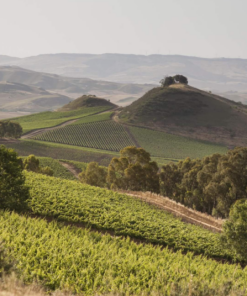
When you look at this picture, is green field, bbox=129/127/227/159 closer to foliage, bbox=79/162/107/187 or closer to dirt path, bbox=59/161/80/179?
dirt path, bbox=59/161/80/179

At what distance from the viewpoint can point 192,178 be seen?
60.6 m

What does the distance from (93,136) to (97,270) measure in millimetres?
127640

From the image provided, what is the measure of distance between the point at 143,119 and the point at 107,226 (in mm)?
143071

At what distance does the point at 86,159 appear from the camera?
4333 inches

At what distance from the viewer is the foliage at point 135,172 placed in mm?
64375

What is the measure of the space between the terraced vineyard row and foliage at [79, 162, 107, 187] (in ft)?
194

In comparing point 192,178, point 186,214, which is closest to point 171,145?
point 192,178

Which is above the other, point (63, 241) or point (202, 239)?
point (63, 241)

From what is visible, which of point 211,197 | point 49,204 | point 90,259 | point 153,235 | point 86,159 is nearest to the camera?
point 90,259

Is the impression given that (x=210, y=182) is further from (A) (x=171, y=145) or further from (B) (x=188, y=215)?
(A) (x=171, y=145)

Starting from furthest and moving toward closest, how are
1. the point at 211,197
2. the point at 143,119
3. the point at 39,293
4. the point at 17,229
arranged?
the point at 143,119
the point at 211,197
the point at 17,229
the point at 39,293

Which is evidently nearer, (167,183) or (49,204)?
(49,204)

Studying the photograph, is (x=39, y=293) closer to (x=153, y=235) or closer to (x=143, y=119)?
(x=153, y=235)

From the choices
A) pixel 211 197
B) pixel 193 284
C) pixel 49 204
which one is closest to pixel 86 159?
pixel 211 197
